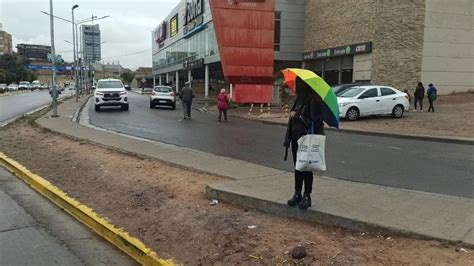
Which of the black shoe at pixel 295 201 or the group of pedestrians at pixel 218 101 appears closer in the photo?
the black shoe at pixel 295 201

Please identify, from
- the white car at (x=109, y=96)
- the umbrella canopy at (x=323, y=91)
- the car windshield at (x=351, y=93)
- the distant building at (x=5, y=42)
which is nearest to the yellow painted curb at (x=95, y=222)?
the umbrella canopy at (x=323, y=91)

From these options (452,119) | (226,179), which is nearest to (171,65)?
(452,119)

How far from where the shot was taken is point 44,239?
18.3 ft

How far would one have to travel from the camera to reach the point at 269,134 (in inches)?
651

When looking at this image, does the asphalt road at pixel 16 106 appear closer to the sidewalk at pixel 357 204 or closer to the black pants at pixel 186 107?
the black pants at pixel 186 107

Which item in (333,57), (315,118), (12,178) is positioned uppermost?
(333,57)

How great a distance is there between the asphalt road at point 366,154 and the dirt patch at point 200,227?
278 centimetres

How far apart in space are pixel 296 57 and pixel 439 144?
103 feet

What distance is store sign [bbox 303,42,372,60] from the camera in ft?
110

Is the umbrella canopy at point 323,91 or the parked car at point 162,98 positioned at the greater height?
the umbrella canopy at point 323,91

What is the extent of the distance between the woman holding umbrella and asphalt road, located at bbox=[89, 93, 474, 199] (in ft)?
9.63

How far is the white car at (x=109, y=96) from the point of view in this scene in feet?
91.8

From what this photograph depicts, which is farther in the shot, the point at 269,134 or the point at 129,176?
the point at 269,134

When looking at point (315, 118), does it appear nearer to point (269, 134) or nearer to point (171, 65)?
point (269, 134)
